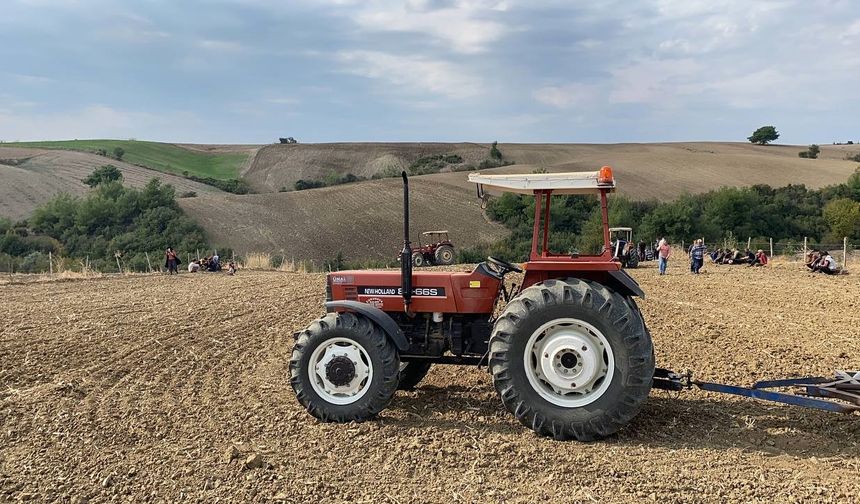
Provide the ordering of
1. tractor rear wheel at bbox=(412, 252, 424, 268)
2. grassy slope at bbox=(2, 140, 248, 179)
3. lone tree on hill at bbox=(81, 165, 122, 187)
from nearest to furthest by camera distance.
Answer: tractor rear wheel at bbox=(412, 252, 424, 268)
lone tree on hill at bbox=(81, 165, 122, 187)
grassy slope at bbox=(2, 140, 248, 179)

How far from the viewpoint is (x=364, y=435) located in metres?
5.13

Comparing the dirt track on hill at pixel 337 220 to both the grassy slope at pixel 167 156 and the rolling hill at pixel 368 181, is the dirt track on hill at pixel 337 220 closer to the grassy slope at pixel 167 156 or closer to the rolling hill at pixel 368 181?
the rolling hill at pixel 368 181

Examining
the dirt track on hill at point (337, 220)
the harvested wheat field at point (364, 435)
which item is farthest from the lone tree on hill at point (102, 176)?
the harvested wheat field at point (364, 435)

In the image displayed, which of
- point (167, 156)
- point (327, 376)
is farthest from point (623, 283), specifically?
point (167, 156)

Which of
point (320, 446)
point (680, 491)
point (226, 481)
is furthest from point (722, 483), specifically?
point (226, 481)

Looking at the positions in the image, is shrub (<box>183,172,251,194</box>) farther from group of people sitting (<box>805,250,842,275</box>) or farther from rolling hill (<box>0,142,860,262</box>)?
group of people sitting (<box>805,250,842,275</box>)

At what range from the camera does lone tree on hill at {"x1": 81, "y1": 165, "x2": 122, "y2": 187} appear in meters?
55.0

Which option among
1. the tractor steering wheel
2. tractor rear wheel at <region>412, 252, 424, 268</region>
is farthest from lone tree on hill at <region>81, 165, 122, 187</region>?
the tractor steering wheel

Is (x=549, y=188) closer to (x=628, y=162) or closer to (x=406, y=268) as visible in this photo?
(x=406, y=268)

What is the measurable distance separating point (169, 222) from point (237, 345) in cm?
3439

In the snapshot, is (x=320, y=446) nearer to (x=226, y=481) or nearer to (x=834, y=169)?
(x=226, y=481)

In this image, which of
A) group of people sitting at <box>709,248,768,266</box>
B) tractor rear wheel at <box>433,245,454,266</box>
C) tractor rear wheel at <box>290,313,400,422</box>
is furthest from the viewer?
tractor rear wheel at <box>433,245,454,266</box>

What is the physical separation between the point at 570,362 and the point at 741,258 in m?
22.6

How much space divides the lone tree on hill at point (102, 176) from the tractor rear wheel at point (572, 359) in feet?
187
